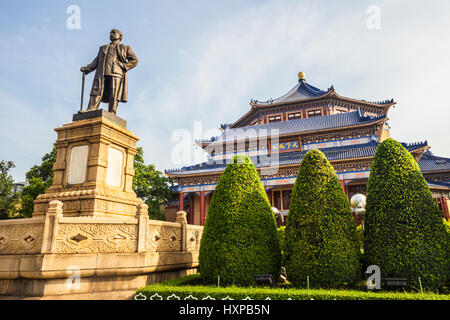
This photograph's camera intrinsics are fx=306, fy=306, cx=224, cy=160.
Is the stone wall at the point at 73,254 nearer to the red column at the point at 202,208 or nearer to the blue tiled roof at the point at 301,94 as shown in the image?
the red column at the point at 202,208

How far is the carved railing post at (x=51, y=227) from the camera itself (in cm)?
591

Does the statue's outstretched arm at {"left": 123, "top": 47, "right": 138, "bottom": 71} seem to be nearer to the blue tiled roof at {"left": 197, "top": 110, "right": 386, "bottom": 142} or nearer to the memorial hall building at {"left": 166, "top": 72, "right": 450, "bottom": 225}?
the memorial hall building at {"left": 166, "top": 72, "right": 450, "bottom": 225}

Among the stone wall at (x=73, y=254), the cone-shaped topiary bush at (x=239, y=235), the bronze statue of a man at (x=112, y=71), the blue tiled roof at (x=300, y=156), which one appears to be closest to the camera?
the stone wall at (x=73, y=254)

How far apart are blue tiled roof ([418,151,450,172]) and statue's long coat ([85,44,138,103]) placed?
31465 mm

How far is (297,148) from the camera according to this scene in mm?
32094

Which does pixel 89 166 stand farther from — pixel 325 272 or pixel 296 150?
pixel 296 150

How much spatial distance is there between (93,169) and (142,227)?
7.77 feet

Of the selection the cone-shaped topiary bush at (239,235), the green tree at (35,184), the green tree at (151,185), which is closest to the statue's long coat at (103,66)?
the cone-shaped topiary bush at (239,235)

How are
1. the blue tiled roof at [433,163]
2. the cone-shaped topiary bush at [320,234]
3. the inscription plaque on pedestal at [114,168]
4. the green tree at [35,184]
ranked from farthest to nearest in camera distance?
the blue tiled roof at [433,163] → the green tree at [35,184] → the inscription plaque on pedestal at [114,168] → the cone-shaped topiary bush at [320,234]

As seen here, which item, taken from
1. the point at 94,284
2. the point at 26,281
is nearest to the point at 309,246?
the point at 94,284

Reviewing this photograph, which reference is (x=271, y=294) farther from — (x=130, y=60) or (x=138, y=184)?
(x=138, y=184)

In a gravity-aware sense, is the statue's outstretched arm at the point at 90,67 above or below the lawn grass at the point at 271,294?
above

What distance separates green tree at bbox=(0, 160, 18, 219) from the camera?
22.8 meters

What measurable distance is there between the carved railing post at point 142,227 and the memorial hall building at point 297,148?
2179cm
